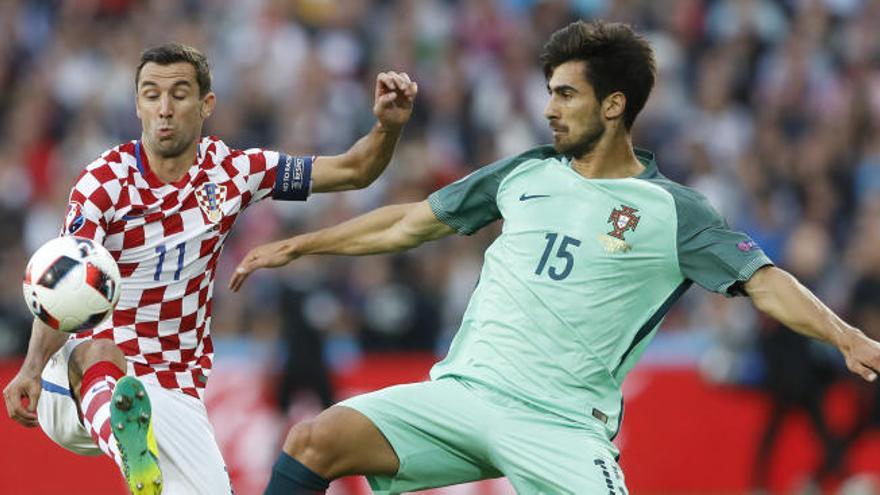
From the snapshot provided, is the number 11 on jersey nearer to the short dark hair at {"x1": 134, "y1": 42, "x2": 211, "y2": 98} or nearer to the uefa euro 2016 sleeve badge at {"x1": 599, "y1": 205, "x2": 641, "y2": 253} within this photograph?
the short dark hair at {"x1": 134, "y1": 42, "x2": 211, "y2": 98}

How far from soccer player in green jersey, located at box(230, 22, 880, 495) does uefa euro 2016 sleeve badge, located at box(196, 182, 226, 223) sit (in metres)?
0.36

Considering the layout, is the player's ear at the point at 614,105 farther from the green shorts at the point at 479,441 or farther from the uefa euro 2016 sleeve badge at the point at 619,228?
the green shorts at the point at 479,441

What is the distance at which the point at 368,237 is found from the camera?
23.1 feet

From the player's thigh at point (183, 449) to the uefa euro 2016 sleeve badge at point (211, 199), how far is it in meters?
0.78

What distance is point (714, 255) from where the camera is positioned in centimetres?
643

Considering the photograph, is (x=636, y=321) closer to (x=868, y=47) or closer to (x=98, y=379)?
(x=98, y=379)

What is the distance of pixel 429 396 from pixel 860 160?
9524 mm

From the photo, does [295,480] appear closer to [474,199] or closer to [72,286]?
[72,286]

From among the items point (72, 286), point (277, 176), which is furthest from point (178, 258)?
point (72, 286)

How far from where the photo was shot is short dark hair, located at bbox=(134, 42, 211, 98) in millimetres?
7047

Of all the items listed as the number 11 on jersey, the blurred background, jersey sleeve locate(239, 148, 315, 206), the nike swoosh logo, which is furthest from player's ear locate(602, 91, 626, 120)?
the blurred background

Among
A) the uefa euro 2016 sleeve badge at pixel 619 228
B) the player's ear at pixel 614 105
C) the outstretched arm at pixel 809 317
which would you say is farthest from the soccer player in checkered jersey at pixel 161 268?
the outstretched arm at pixel 809 317

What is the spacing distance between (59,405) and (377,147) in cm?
182

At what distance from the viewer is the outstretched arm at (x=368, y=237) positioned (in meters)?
6.99
